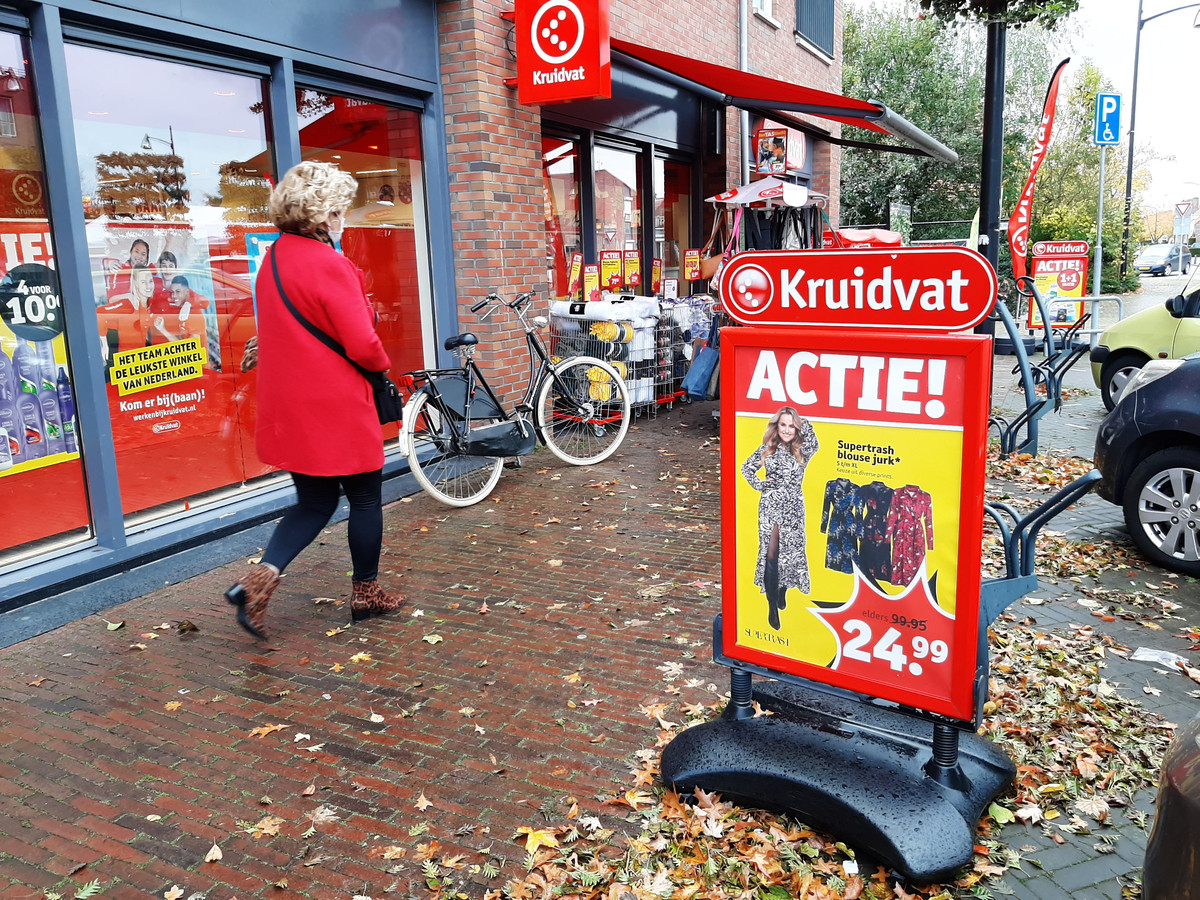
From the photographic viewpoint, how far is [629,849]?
278 centimetres

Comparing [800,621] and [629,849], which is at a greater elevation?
[800,621]

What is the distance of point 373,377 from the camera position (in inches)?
170

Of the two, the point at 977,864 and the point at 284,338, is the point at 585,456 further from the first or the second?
the point at 977,864

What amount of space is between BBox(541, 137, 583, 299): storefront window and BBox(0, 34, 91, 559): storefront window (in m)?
5.31

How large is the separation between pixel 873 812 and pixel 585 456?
17.6 ft

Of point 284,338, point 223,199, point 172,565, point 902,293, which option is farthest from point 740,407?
point 223,199

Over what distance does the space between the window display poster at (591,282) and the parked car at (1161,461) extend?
5.91 meters

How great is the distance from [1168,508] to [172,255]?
604cm

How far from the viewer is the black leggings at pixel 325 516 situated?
169 inches

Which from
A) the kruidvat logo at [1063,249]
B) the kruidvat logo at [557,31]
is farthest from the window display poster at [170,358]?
the kruidvat logo at [1063,249]

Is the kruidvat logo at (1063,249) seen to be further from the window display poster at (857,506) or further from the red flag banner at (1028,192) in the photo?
the window display poster at (857,506)

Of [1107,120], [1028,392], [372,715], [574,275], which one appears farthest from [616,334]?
[1107,120]

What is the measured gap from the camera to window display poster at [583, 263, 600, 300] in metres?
10.1

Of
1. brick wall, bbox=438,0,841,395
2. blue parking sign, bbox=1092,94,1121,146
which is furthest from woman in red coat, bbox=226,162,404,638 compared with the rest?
blue parking sign, bbox=1092,94,1121,146
